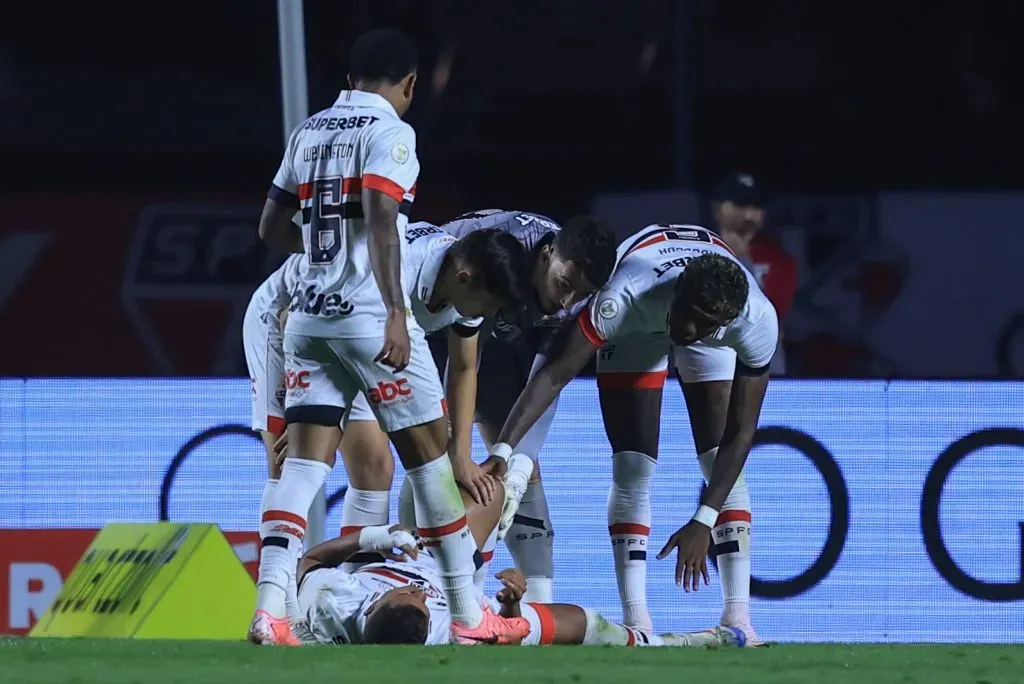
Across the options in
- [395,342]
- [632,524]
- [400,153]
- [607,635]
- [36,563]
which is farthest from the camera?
[36,563]

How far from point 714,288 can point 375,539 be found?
1299 millimetres

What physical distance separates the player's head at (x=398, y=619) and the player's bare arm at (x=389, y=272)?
0.78 m

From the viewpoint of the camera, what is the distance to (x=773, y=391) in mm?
7363

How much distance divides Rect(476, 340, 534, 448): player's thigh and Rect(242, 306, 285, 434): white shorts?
0.74 meters

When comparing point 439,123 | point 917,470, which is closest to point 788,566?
point 917,470

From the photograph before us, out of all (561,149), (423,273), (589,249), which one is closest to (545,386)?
(589,249)

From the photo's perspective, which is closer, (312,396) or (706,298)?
(312,396)

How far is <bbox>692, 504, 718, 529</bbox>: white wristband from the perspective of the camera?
225 inches

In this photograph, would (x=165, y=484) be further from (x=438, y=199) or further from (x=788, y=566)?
(x=438, y=199)

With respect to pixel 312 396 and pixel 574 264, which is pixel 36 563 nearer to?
pixel 312 396

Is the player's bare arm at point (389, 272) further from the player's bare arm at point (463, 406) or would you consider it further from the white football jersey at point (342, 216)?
the player's bare arm at point (463, 406)

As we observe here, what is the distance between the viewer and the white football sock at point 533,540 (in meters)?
6.44

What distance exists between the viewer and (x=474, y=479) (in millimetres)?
5602

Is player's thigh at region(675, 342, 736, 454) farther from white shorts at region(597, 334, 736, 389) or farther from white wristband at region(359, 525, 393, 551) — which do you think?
white wristband at region(359, 525, 393, 551)
